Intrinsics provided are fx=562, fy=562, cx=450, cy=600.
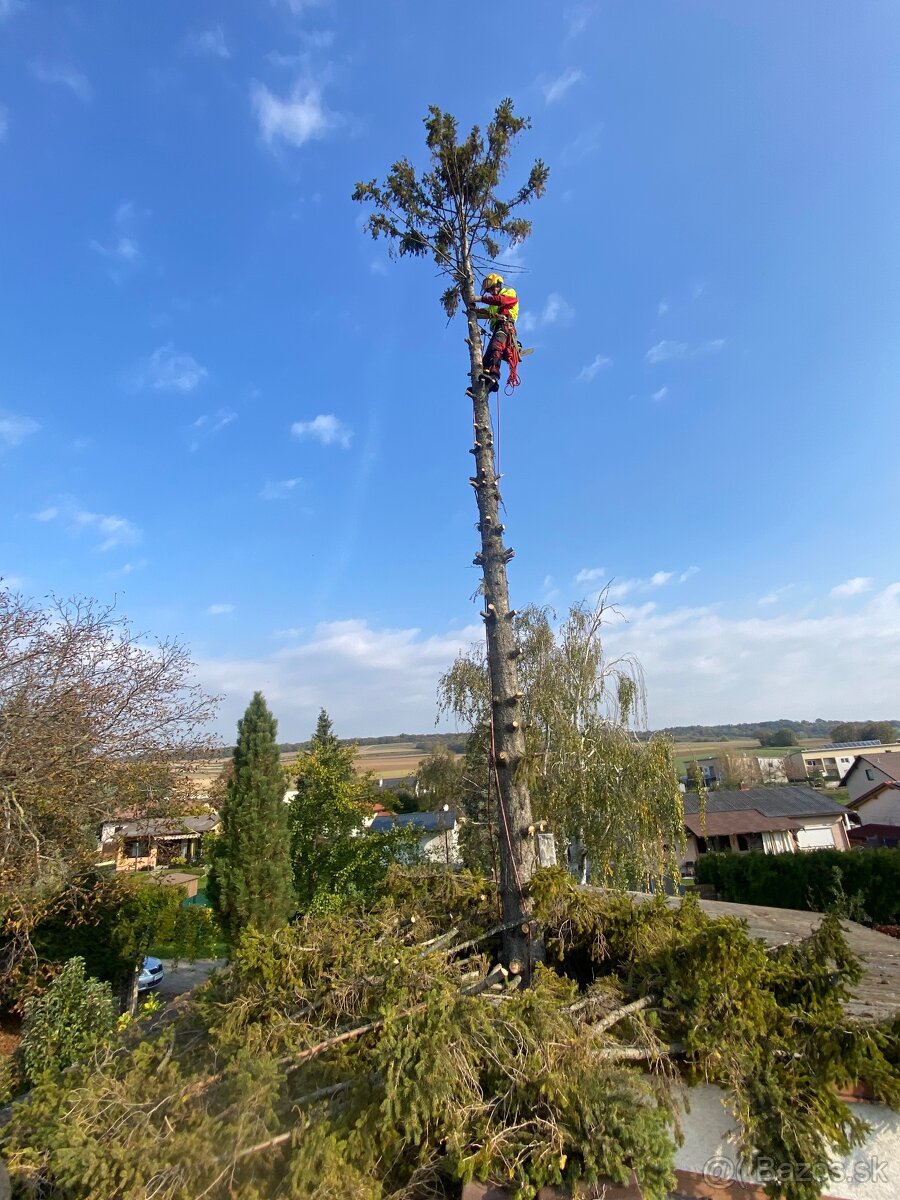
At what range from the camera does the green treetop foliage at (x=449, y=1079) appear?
2344mm

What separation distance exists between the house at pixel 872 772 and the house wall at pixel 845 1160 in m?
37.4

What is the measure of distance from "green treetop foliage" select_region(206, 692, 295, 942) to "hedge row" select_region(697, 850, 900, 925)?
14490 mm

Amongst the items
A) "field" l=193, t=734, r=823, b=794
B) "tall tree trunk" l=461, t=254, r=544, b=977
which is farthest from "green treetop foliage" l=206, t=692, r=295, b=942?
"tall tree trunk" l=461, t=254, r=544, b=977

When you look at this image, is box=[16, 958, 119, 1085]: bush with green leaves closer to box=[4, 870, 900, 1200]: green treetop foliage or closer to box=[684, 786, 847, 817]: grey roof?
box=[4, 870, 900, 1200]: green treetop foliage

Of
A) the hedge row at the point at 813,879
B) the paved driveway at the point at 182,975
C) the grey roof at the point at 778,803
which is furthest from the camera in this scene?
the grey roof at the point at 778,803

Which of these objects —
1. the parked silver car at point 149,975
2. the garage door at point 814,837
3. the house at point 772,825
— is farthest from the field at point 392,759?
the garage door at point 814,837

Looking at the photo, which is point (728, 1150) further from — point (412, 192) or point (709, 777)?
point (709, 777)

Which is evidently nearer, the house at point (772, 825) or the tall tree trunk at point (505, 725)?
the tall tree trunk at point (505, 725)

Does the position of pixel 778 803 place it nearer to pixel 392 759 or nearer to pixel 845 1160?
pixel 845 1160

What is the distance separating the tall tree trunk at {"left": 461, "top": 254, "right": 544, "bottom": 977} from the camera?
4.41m

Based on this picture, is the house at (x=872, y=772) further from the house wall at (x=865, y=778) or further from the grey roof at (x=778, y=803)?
the grey roof at (x=778, y=803)

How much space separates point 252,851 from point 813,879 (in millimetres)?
18379

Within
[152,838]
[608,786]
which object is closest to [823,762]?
[608,786]

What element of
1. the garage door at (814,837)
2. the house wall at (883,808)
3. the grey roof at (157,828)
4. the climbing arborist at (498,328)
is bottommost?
the garage door at (814,837)
